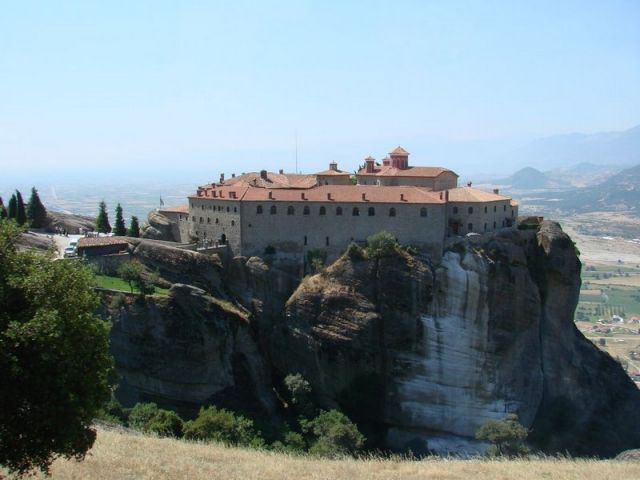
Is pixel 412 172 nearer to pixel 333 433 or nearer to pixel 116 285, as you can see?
pixel 333 433

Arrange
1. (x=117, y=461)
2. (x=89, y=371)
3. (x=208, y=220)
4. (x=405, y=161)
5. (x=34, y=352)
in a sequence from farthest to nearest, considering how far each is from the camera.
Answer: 1. (x=405, y=161)
2. (x=208, y=220)
3. (x=117, y=461)
4. (x=89, y=371)
5. (x=34, y=352)

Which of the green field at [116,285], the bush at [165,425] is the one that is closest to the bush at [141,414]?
the bush at [165,425]

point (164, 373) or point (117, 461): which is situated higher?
Answer: point (117, 461)

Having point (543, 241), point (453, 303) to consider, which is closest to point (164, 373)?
point (453, 303)

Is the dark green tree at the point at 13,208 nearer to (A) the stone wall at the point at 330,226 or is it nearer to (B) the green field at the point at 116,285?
(B) the green field at the point at 116,285

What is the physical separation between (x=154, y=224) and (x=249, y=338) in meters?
14.8

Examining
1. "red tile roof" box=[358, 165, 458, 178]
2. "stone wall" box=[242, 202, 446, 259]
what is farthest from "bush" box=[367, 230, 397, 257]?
"red tile roof" box=[358, 165, 458, 178]

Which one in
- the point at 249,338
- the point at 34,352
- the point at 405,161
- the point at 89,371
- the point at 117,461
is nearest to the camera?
the point at 34,352

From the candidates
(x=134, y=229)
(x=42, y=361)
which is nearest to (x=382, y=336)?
(x=134, y=229)

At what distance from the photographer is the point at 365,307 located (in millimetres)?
50438

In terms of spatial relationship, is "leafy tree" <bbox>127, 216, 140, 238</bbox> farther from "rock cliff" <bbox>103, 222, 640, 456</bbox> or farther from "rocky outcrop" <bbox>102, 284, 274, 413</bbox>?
"rocky outcrop" <bbox>102, 284, 274, 413</bbox>

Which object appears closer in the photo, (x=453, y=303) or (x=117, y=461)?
(x=117, y=461)

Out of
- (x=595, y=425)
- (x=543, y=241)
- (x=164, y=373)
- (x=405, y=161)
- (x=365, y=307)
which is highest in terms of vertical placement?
(x=405, y=161)

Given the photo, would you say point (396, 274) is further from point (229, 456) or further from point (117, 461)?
point (117, 461)
